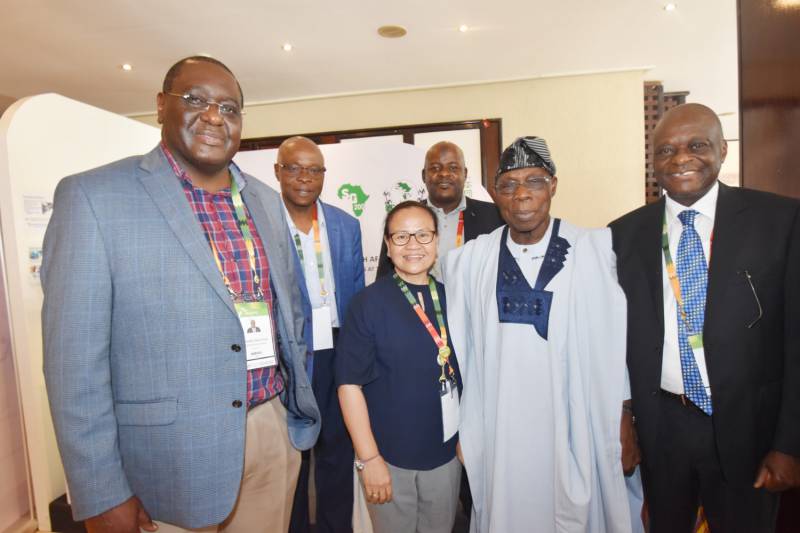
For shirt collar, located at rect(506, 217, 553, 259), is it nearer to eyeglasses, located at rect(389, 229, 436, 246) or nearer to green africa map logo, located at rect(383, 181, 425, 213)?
eyeglasses, located at rect(389, 229, 436, 246)

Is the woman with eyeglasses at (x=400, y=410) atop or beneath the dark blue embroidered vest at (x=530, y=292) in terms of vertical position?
beneath

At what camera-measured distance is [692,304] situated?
1663 mm

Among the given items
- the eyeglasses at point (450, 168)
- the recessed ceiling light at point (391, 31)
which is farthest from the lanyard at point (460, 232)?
the recessed ceiling light at point (391, 31)

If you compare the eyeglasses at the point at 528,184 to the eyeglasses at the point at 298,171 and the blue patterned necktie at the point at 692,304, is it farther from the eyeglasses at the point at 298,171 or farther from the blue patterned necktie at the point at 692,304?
the eyeglasses at the point at 298,171

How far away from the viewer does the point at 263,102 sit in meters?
6.38

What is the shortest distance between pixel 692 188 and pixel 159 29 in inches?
177

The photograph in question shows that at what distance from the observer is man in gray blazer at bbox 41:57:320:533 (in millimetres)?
1140

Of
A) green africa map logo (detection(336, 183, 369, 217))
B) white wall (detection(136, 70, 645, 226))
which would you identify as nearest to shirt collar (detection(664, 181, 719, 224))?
green africa map logo (detection(336, 183, 369, 217))

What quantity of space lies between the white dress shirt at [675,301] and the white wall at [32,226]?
10.5 feet

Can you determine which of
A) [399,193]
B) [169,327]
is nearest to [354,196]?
[399,193]

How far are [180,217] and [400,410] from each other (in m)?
0.99

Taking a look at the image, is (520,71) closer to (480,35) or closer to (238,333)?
(480,35)

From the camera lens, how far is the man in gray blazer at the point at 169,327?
3.74ft

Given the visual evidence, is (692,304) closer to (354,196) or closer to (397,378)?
(397,378)
